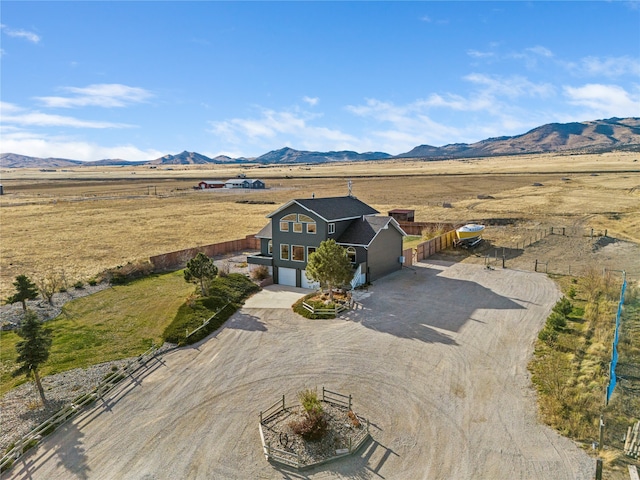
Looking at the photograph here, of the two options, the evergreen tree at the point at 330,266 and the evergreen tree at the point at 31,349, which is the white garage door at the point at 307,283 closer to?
the evergreen tree at the point at 330,266

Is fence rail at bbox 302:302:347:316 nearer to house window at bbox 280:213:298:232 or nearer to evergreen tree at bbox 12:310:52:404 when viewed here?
house window at bbox 280:213:298:232

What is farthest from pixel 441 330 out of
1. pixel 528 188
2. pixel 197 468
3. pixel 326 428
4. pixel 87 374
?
pixel 528 188

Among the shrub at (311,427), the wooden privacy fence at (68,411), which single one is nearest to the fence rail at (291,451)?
the shrub at (311,427)

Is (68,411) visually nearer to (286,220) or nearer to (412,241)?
(286,220)

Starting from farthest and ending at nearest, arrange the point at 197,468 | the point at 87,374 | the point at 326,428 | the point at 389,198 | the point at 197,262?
the point at 389,198 → the point at 197,262 → the point at 87,374 → the point at 326,428 → the point at 197,468

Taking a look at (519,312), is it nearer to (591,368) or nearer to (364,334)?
(591,368)

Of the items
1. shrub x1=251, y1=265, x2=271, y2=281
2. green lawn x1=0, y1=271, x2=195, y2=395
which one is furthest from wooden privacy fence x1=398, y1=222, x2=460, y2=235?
green lawn x1=0, y1=271, x2=195, y2=395

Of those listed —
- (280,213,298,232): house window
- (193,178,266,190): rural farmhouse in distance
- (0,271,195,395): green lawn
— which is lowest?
(0,271,195,395): green lawn

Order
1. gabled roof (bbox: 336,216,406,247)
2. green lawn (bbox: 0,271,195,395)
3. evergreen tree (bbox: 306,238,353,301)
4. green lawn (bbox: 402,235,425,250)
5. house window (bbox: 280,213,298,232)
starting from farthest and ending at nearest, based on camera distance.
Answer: green lawn (bbox: 402,235,425,250) → house window (bbox: 280,213,298,232) → gabled roof (bbox: 336,216,406,247) → evergreen tree (bbox: 306,238,353,301) → green lawn (bbox: 0,271,195,395)
